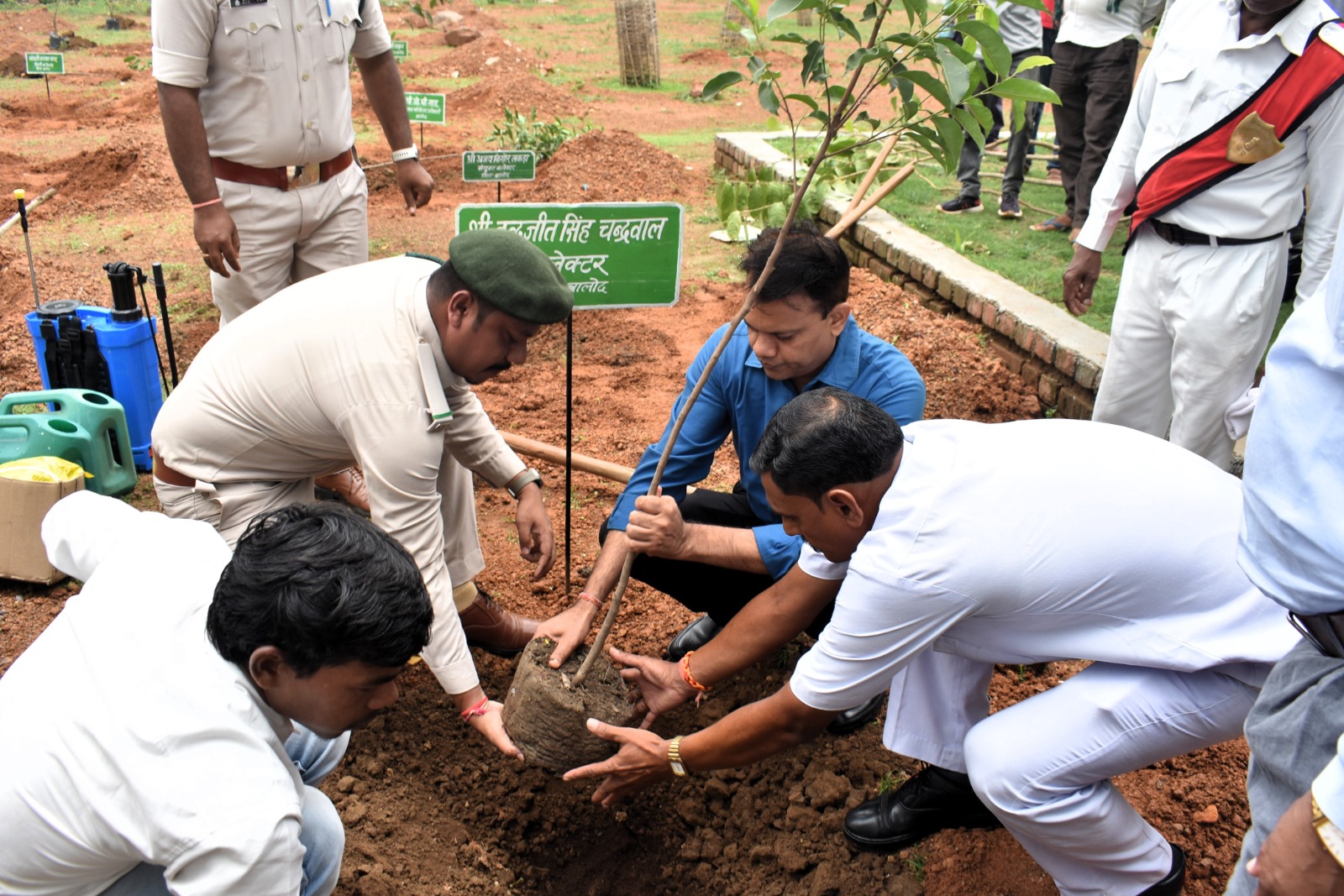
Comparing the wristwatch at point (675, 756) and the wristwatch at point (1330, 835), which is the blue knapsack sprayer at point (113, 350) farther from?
the wristwatch at point (1330, 835)

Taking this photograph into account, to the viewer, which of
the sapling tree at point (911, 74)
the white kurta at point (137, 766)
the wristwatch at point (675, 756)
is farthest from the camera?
the wristwatch at point (675, 756)

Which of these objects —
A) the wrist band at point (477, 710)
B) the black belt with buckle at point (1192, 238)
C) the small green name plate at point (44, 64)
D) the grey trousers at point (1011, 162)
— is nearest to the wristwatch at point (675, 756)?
the wrist band at point (477, 710)

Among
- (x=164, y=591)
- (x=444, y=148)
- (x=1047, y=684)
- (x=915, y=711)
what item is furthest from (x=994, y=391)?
(x=444, y=148)

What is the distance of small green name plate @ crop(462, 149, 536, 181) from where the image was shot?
408 centimetres

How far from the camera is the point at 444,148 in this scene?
9.07m

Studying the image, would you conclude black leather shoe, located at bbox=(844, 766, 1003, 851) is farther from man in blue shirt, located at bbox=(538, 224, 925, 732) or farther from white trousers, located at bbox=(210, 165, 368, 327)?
white trousers, located at bbox=(210, 165, 368, 327)

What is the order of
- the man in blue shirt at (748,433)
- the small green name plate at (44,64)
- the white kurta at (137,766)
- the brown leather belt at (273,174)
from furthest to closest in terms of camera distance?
the small green name plate at (44,64) → the brown leather belt at (273,174) → the man in blue shirt at (748,433) → the white kurta at (137,766)

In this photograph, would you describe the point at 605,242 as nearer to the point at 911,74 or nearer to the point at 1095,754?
the point at 911,74

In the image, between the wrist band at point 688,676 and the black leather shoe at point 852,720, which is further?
the black leather shoe at point 852,720

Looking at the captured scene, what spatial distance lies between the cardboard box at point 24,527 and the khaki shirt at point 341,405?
0.82 meters

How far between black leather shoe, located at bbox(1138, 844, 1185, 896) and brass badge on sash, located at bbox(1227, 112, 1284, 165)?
6.44ft

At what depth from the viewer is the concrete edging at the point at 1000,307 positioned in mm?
4164

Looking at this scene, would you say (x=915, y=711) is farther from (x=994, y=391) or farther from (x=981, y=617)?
(x=994, y=391)

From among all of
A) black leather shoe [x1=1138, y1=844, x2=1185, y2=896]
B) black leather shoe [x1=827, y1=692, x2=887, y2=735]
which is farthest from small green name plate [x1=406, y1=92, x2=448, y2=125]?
black leather shoe [x1=1138, y1=844, x2=1185, y2=896]
